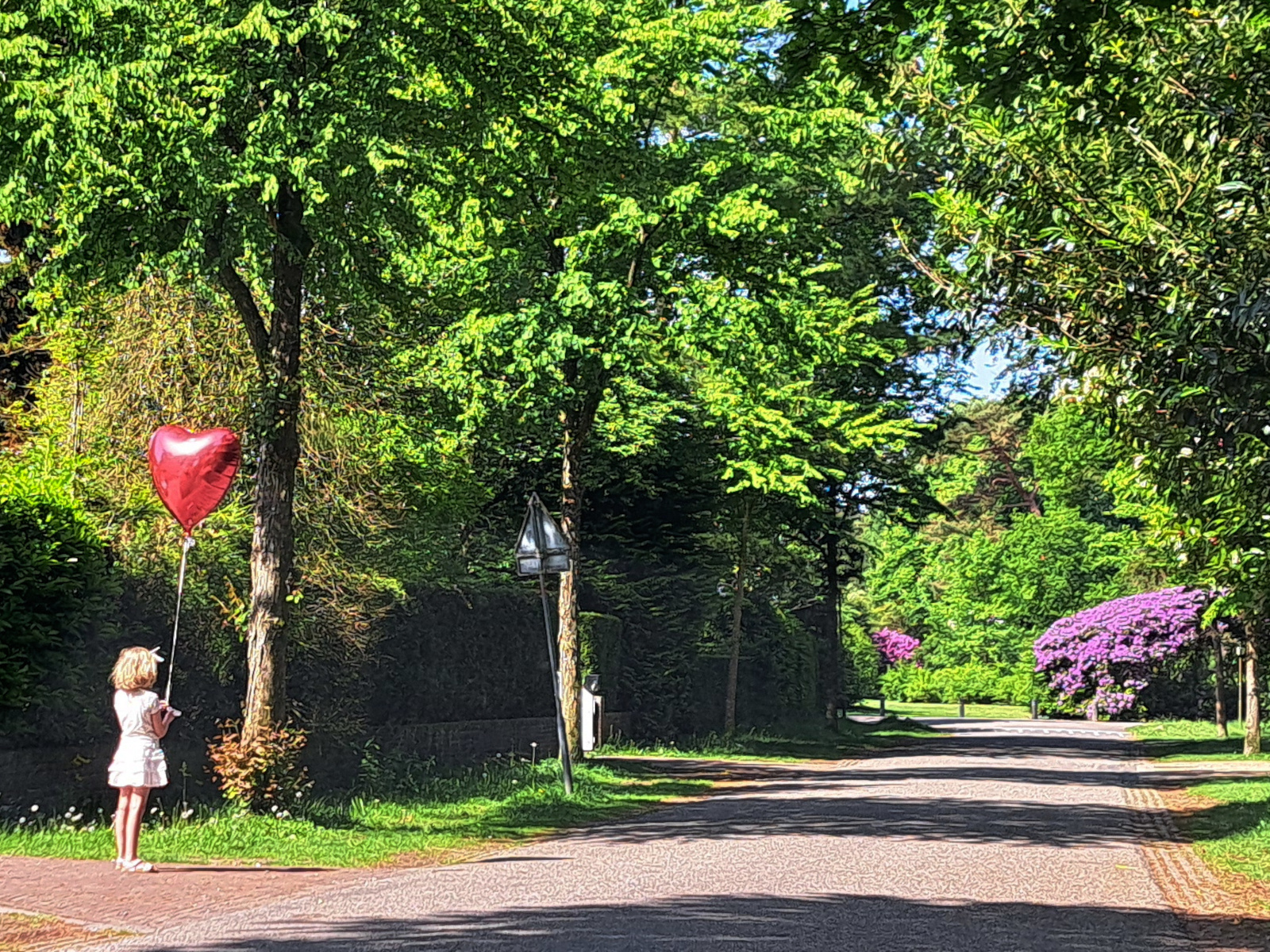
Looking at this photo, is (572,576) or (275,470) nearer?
(275,470)

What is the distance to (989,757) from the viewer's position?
28.2 m

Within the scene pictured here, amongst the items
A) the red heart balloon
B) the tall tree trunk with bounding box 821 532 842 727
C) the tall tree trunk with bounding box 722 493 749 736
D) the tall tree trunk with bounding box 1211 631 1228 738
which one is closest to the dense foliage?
the red heart balloon

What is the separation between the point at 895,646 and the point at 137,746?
64599mm

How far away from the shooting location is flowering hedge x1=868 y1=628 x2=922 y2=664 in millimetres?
72375

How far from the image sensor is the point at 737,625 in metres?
32.1

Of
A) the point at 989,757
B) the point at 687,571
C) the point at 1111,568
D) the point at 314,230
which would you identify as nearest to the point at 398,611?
the point at 314,230

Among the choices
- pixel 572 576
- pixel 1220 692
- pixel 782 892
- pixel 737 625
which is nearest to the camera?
pixel 782 892

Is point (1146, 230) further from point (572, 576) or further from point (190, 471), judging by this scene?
point (572, 576)

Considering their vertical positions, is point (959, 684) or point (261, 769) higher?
point (959, 684)

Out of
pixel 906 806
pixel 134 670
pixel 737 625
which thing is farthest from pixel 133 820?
pixel 737 625

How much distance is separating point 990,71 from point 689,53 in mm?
11281

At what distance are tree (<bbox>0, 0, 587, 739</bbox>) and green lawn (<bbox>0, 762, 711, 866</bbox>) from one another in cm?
118

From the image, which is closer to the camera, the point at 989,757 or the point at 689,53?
the point at 689,53

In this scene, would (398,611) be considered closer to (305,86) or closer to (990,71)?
(305,86)
